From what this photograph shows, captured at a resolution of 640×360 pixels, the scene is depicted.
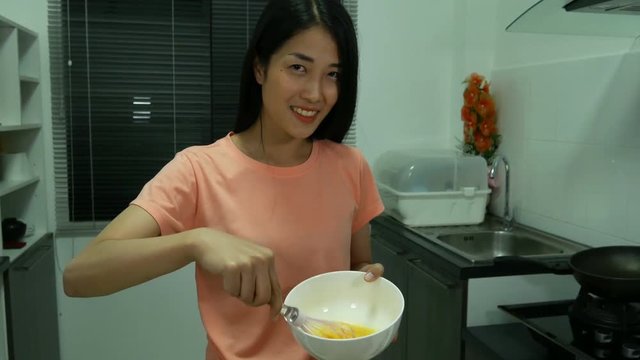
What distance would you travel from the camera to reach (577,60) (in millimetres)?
1953

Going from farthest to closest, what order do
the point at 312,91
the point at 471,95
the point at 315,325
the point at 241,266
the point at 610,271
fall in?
1. the point at 471,95
2. the point at 610,271
3. the point at 312,91
4. the point at 315,325
5. the point at 241,266

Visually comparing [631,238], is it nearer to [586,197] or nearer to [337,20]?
[586,197]

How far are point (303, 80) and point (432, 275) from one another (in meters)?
1.11

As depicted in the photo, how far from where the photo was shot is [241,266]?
76 centimetres

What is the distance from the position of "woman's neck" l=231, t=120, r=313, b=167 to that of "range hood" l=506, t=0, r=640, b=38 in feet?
2.51

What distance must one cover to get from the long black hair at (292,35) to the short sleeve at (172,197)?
195mm

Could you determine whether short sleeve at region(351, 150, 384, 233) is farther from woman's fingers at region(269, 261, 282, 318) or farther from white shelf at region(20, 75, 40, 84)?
white shelf at region(20, 75, 40, 84)

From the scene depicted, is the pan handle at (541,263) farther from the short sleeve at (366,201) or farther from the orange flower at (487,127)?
the orange flower at (487,127)

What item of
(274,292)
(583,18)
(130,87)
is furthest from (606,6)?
(130,87)

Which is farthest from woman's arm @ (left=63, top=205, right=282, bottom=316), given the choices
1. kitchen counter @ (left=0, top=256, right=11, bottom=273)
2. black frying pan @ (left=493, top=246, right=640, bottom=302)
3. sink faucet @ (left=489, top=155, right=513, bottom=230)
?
sink faucet @ (left=489, top=155, right=513, bottom=230)

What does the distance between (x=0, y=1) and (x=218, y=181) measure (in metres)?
1.98

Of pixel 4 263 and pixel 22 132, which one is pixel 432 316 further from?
pixel 22 132

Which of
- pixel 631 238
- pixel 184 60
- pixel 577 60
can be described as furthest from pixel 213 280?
pixel 184 60

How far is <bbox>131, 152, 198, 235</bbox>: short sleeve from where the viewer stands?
0.92 m
